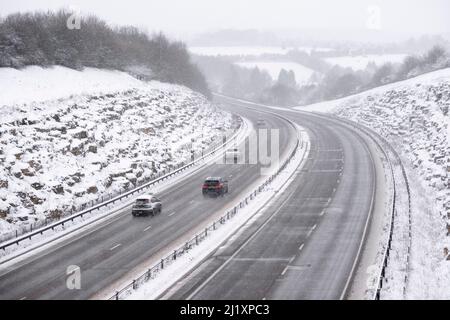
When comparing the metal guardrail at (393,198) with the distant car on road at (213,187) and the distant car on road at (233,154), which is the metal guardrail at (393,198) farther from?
the distant car on road at (233,154)

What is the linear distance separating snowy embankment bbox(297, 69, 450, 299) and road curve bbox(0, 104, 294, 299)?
14.7 m

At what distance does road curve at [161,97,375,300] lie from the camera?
28469 millimetres

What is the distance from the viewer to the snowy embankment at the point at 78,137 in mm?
45500

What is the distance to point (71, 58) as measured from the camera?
256ft

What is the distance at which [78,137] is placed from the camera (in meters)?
57.2

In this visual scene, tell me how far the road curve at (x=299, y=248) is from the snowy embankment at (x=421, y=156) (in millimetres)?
3130

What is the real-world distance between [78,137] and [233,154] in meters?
21.8

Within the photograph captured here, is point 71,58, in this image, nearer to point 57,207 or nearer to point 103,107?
point 103,107

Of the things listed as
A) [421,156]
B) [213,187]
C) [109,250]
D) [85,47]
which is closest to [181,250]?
[109,250]

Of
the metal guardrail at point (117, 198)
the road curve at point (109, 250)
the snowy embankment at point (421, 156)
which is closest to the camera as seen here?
the road curve at point (109, 250)

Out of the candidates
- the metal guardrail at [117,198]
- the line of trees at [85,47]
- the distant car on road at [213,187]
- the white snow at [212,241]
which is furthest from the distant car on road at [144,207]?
the line of trees at [85,47]

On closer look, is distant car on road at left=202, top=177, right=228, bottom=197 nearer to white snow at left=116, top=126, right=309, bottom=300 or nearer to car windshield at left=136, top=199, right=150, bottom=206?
white snow at left=116, top=126, right=309, bottom=300

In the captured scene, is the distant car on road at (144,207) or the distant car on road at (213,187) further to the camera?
the distant car on road at (213,187)

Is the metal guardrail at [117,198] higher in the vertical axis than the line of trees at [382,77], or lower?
lower
